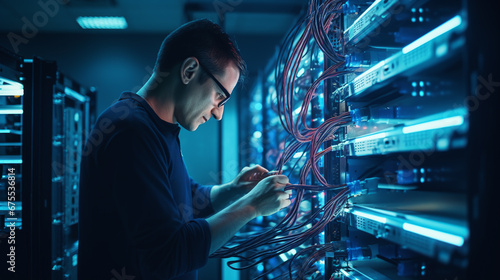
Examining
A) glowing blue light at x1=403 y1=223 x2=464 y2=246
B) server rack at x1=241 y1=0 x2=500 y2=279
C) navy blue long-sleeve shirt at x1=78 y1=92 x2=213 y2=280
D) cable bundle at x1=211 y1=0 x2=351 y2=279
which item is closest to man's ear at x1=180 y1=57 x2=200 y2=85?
navy blue long-sleeve shirt at x1=78 y1=92 x2=213 y2=280

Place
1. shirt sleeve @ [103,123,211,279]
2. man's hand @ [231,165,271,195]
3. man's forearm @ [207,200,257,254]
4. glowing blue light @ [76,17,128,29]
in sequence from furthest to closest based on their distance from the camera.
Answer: glowing blue light @ [76,17,128,29] < man's hand @ [231,165,271,195] < man's forearm @ [207,200,257,254] < shirt sleeve @ [103,123,211,279]

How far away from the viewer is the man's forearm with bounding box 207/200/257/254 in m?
0.94

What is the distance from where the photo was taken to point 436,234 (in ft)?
2.08

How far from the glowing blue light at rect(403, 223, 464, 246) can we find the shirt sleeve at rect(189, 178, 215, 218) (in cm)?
94

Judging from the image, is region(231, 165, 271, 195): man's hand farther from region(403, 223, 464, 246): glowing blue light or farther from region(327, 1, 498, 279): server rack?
region(403, 223, 464, 246): glowing blue light

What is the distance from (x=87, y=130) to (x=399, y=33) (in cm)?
275

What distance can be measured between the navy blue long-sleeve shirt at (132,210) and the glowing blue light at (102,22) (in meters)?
3.56

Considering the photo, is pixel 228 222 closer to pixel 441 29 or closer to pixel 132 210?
pixel 132 210

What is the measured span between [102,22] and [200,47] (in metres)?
3.70

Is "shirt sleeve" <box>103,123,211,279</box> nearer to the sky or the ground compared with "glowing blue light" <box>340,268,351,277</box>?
nearer to the sky

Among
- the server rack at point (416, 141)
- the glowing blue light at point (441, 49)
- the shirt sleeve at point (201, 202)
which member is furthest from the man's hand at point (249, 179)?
the glowing blue light at point (441, 49)

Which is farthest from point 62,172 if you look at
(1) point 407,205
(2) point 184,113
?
(1) point 407,205

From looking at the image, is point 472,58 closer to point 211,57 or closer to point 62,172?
point 211,57

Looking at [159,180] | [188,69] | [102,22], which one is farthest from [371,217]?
[102,22]
